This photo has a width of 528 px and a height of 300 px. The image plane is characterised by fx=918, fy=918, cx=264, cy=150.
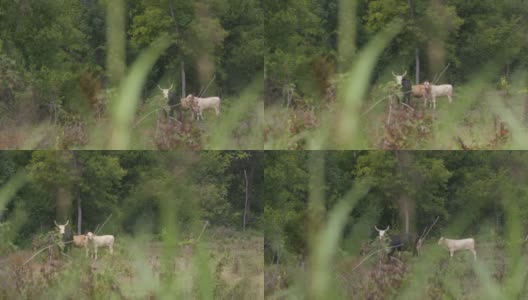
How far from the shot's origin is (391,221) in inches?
329

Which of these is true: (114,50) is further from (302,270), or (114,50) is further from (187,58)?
(302,270)

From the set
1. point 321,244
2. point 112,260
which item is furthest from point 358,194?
point 112,260

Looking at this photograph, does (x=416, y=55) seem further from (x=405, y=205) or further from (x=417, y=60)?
(x=405, y=205)

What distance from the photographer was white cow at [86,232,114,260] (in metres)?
8.31

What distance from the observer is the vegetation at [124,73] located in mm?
7977

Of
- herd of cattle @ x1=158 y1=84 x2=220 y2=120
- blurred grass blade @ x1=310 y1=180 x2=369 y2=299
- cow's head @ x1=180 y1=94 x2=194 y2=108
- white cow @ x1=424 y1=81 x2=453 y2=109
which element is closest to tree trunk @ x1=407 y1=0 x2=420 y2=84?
white cow @ x1=424 y1=81 x2=453 y2=109

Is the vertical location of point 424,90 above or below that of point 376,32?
below

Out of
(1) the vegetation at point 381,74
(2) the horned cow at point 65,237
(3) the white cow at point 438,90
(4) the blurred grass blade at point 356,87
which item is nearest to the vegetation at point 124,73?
(1) the vegetation at point 381,74

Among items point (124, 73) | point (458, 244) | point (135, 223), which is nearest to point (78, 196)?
point (135, 223)

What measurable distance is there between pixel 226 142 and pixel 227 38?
35.9 inches

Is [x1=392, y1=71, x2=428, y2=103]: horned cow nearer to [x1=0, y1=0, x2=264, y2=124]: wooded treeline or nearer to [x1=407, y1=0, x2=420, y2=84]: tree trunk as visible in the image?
[x1=407, y1=0, x2=420, y2=84]: tree trunk

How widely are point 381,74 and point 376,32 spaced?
0.37m

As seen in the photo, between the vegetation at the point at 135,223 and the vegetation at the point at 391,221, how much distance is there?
0.30 meters

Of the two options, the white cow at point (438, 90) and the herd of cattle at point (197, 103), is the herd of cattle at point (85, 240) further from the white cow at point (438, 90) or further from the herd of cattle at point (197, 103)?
the white cow at point (438, 90)
